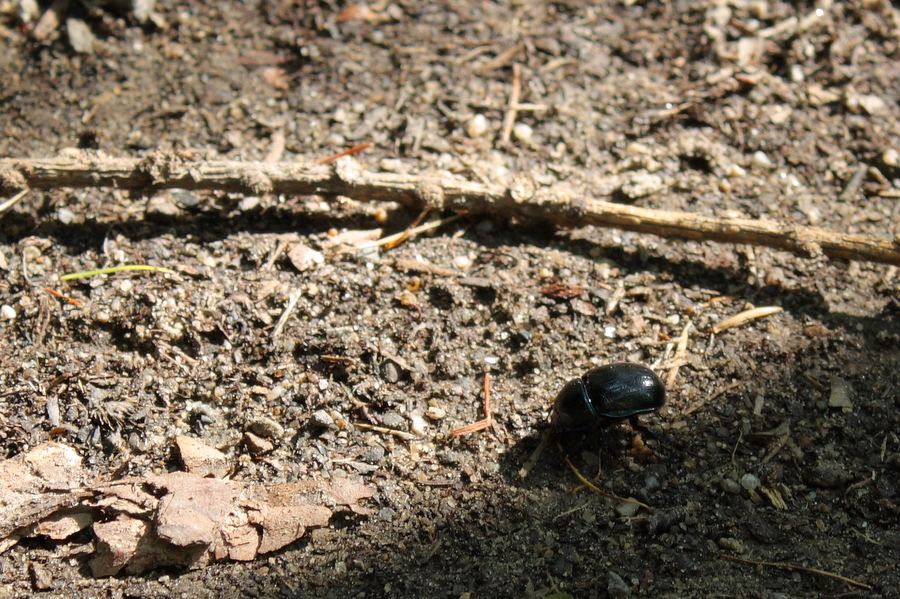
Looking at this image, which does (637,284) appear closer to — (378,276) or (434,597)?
(378,276)

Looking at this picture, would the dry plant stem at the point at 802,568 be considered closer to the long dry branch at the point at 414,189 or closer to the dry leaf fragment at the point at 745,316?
the dry leaf fragment at the point at 745,316

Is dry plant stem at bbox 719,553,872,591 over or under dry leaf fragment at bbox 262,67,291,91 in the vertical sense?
under

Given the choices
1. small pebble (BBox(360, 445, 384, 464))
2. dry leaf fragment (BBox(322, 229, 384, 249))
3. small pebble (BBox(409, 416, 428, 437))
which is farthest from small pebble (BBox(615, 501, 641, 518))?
dry leaf fragment (BBox(322, 229, 384, 249))

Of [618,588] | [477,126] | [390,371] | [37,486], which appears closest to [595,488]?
[618,588]

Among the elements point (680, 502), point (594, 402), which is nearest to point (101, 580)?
point (594, 402)

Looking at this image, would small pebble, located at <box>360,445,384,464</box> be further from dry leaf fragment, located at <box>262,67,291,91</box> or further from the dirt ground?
dry leaf fragment, located at <box>262,67,291,91</box>

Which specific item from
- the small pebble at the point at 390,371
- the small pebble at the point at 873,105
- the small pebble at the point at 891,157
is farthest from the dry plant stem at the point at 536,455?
the small pebble at the point at 873,105

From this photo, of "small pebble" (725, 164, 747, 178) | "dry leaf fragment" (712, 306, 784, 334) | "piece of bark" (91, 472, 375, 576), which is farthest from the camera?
"small pebble" (725, 164, 747, 178)
